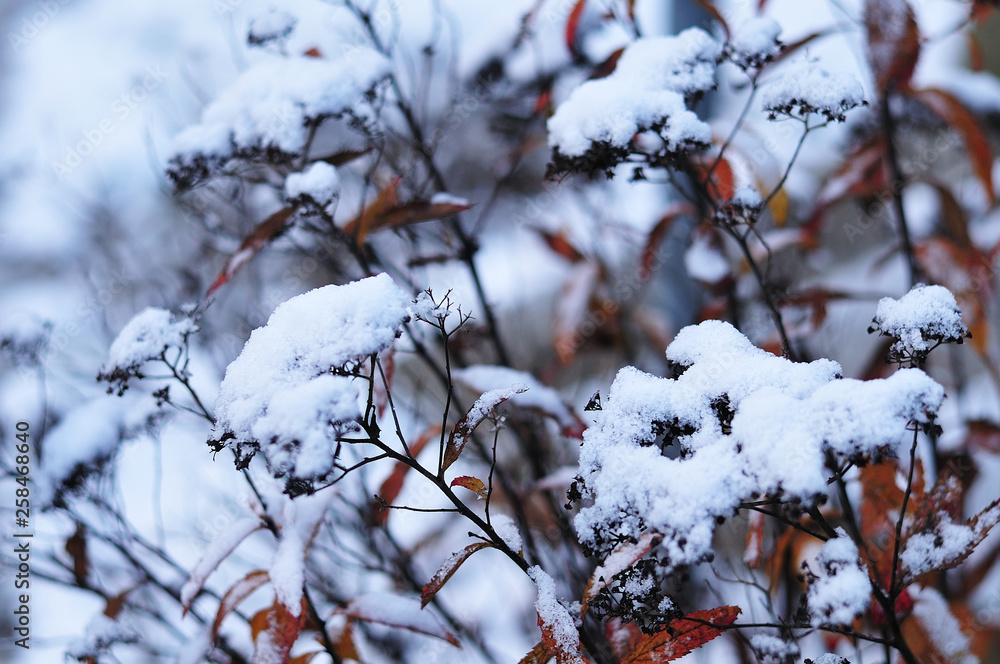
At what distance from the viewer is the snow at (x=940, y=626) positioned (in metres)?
1.05

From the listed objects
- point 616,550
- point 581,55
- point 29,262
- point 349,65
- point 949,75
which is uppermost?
point 29,262

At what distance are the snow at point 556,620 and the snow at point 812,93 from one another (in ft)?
2.32

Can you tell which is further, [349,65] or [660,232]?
[660,232]

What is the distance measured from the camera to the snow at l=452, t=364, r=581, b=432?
3.77 ft

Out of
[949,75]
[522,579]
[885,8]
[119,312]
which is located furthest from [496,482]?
[119,312]

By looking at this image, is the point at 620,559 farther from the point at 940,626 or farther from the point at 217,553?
the point at 940,626

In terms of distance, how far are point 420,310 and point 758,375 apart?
38 centimetres

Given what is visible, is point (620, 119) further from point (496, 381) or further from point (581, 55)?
point (581, 55)

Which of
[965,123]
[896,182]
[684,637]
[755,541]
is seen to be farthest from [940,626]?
[965,123]

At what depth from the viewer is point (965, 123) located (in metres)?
1.31

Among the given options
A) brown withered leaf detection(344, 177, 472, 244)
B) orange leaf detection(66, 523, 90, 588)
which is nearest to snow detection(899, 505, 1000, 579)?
brown withered leaf detection(344, 177, 472, 244)

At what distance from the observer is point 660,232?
157 cm

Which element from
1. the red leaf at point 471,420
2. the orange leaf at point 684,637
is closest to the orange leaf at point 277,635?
the red leaf at point 471,420

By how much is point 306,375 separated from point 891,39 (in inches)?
49.9
